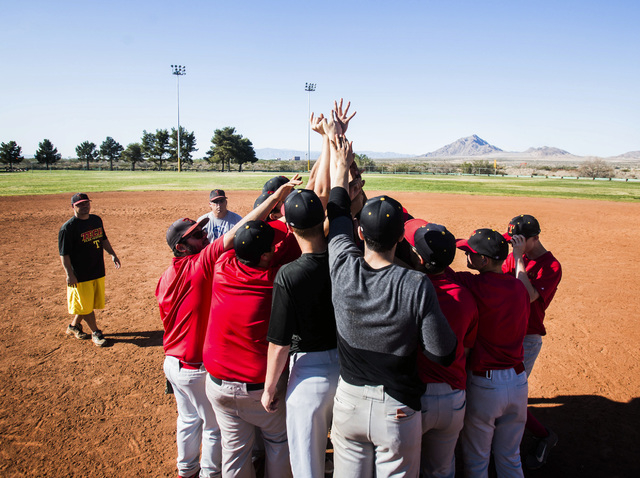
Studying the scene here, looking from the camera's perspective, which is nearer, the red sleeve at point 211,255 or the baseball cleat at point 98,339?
the red sleeve at point 211,255

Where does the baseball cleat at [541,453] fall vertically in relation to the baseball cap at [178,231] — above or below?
below

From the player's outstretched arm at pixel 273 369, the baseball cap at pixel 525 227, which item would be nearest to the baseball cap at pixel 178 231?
the player's outstretched arm at pixel 273 369

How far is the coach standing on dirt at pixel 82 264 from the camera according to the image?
20.1ft

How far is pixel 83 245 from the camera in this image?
6309 millimetres

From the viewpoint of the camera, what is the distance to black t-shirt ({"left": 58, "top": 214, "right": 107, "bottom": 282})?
609 cm

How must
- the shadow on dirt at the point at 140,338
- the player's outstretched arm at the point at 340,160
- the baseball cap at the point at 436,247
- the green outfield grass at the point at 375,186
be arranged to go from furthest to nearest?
the green outfield grass at the point at 375,186
the shadow on dirt at the point at 140,338
the player's outstretched arm at the point at 340,160
the baseball cap at the point at 436,247

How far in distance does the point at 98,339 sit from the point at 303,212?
216 inches

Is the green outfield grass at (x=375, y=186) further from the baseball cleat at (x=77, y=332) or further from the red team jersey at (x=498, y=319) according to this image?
the red team jersey at (x=498, y=319)

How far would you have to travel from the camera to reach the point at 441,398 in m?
2.49

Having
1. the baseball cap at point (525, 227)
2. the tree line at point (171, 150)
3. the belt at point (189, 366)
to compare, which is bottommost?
the belt at point (189, 366)

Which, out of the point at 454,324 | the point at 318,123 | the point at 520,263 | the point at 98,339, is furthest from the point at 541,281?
the point at 98,339

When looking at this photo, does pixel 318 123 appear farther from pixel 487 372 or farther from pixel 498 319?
pixel 487 372

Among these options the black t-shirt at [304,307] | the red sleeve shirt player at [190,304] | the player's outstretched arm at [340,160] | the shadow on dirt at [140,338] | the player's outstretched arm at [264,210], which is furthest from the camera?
the shadow on dirt at [140,338]

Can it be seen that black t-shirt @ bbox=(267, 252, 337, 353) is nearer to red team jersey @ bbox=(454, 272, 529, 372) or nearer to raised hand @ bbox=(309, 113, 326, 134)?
red team jersey @ bbox=(454, 272, 529, 372)
